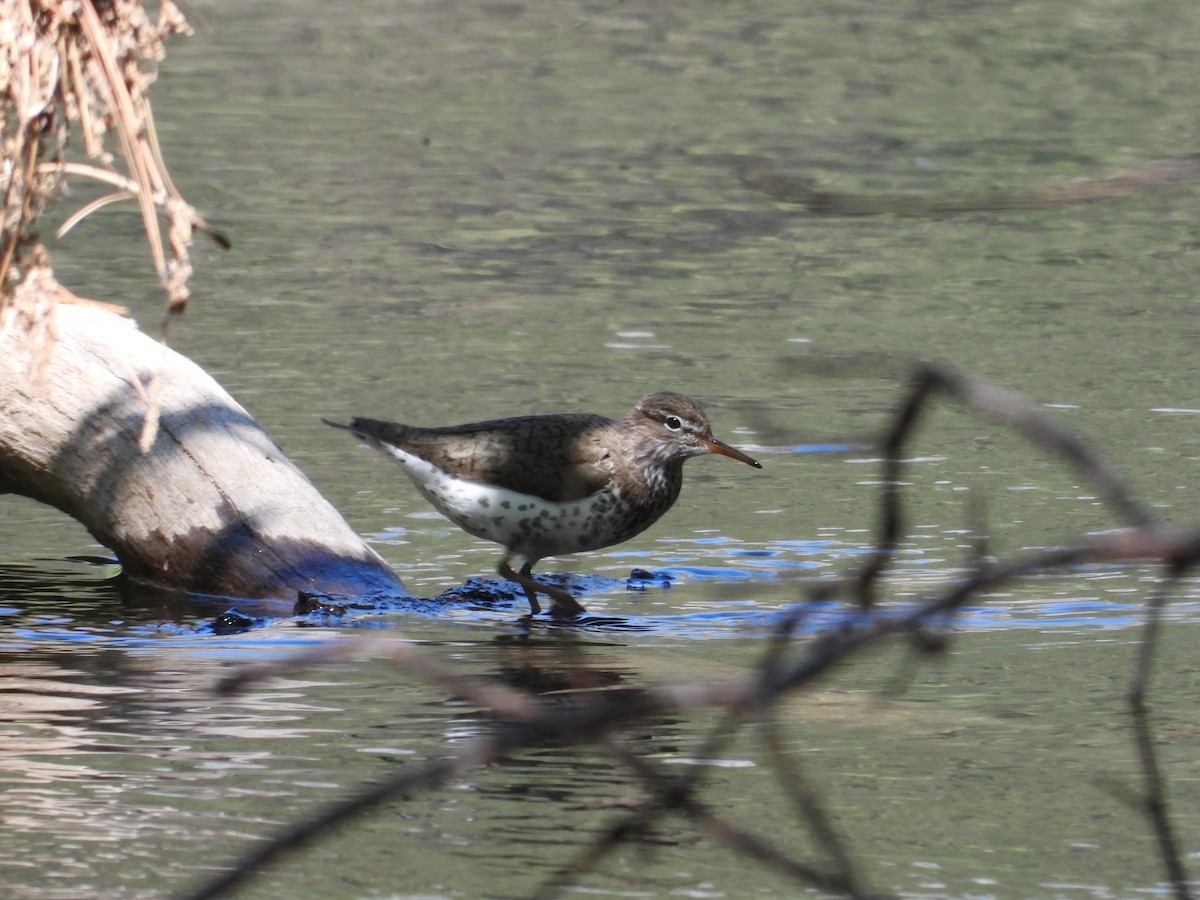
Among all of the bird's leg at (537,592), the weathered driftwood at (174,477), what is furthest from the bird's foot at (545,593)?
the weathered driftwood at (174,477)

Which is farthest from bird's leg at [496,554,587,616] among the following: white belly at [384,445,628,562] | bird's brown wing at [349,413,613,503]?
bird's brown wing at [349,413,613,503]

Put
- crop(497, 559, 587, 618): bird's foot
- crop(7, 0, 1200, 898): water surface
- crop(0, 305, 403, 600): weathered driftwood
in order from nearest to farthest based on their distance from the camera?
crop(7, 0, 1200, 898): water surface < crop(0, 305, 403, 600): weathered driftwood < crop(497, 559, 587, 618): bird's foot

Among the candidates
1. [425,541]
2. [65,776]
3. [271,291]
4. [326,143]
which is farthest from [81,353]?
[326,143]

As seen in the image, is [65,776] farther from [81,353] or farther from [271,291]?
[271,291]

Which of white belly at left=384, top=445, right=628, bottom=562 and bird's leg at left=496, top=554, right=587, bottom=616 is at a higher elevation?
white belly at left=384, top=445, right=628, bottom=562

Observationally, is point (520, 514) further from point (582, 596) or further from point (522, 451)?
point (582, 596)

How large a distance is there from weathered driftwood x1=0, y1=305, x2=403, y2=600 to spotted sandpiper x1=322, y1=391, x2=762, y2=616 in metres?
0.60

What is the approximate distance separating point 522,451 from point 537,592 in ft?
2.07

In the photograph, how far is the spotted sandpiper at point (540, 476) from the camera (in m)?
8.80

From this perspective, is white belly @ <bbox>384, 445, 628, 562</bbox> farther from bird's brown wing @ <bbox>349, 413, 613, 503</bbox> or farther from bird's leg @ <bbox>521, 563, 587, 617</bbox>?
bird's leg @ <bbox>521, 563, 587, 617</bbox>

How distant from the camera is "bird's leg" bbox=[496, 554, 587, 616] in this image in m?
8.48

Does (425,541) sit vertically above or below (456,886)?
above

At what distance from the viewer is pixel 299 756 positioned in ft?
21.2

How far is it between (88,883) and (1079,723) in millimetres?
3336
